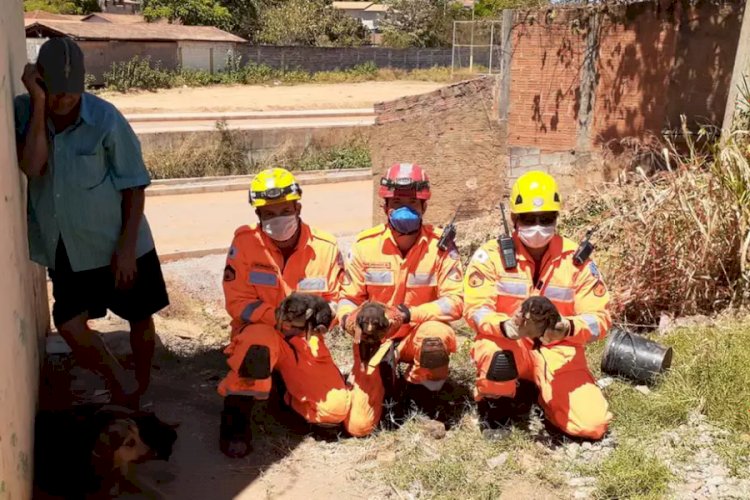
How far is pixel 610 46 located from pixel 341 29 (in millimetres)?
39624

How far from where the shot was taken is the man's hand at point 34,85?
3.09 m

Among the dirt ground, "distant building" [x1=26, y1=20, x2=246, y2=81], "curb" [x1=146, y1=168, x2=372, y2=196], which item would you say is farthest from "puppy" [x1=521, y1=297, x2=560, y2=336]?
"distant building" [x1=26, y1=20, x2=246, y2=81]

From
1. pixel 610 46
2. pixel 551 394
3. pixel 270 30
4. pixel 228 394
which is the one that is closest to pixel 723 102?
pixel 610 46

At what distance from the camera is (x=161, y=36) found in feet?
104

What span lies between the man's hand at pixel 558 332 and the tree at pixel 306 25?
A: 4186 centimetres

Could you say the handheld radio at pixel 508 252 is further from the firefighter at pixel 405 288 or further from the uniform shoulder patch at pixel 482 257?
the firefighter at pixel 405 288

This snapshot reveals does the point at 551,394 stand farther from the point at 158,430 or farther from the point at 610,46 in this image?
the point at 610,46

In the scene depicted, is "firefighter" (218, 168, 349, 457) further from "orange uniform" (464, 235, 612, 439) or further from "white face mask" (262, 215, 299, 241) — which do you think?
"orange uniform" (464, 235, 612, 439)

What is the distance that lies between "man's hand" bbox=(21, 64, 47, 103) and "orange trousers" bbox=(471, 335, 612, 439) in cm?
232

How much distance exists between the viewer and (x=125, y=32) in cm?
3078

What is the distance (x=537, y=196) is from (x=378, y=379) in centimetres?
125

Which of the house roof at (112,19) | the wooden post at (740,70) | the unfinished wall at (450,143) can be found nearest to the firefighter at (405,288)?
the wooden post at (740,70)

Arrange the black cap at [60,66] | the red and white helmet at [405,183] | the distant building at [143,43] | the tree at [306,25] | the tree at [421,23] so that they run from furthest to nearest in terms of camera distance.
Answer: the tree at [421,23] → the tree at [306,25] → the distant building at [143,43] → the red and white helmet at [405,183] → the black cap at [60,66]

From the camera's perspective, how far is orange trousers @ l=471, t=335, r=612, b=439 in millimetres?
3639
